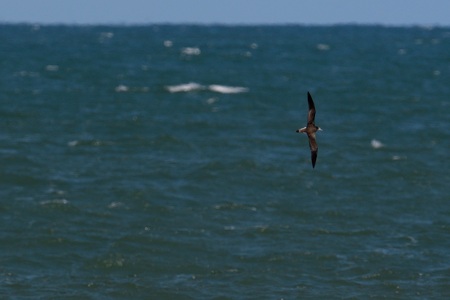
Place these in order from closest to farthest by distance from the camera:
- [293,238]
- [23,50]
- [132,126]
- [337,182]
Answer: [293,238] < [337,182] < [132,126] < [23,50]

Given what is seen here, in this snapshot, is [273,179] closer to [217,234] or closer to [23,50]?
[217,234]

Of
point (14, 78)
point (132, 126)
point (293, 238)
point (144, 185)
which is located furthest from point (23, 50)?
point (293, 238)

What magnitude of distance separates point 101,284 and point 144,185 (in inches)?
488

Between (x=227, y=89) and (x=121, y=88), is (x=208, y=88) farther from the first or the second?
(x=121, y=88)

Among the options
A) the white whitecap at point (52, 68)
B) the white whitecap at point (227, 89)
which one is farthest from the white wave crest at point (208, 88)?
the white whitecap at point (52, 68)

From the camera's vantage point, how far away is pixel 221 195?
43.4m

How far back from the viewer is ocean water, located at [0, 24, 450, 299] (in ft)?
110

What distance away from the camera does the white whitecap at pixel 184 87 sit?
81081 millimetres

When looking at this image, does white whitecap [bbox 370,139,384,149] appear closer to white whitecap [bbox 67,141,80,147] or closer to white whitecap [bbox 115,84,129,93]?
white whitecap [bbox 67,141,80,147]

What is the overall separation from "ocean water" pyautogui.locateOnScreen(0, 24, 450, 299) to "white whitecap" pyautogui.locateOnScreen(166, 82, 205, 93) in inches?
28.5

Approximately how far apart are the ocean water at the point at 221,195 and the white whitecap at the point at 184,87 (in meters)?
0.72

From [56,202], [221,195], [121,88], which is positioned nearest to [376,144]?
[221,195]

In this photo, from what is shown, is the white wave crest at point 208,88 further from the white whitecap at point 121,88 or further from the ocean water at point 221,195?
the white whitecap at point 121,88

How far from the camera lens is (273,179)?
4628 centimetres
